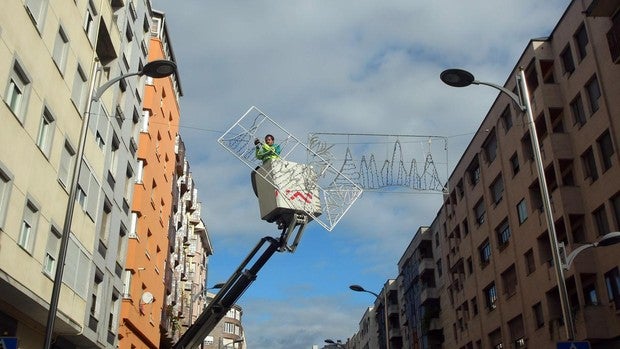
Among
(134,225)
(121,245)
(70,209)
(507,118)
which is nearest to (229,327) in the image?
(507,118)

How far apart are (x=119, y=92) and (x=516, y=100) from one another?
20.3 meters

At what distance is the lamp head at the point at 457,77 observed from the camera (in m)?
15.4

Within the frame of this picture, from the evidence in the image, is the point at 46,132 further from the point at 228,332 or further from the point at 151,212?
the point at 228,332

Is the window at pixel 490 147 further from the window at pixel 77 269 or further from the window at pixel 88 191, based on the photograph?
the window at pixel 77 269

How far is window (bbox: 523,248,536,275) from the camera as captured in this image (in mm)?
36281

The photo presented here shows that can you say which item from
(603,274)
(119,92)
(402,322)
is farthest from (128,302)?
(402,322)

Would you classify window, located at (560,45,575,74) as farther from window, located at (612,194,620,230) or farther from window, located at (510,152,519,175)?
window, located at (612,194,620,230)

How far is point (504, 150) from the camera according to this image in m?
40.7

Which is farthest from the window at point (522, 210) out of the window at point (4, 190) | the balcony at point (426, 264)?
the window at point (4, 190)

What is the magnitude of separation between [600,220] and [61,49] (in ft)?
75.3

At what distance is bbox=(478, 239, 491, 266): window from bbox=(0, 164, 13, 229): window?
32431 mm

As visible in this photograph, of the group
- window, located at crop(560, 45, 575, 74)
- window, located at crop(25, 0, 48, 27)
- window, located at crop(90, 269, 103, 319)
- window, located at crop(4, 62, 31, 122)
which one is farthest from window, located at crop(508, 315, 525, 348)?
window, located at crop(25, 0, 48, 27)

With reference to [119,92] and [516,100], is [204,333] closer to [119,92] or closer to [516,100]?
[119,92]

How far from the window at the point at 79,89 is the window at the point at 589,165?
21.6 meters
